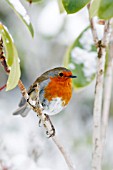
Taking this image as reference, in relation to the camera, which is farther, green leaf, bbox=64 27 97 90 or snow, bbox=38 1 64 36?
snow, bbox=38 1 64 36

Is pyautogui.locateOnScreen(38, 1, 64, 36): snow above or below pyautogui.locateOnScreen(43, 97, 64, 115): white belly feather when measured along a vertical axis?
below

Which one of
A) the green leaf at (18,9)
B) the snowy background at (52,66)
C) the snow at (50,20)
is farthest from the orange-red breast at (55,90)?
the snow at (50,20)

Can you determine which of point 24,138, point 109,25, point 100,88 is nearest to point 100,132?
point 100,88

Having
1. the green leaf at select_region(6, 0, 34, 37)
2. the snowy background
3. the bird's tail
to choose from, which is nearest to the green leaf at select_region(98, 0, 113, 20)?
the green leaf at select_region(6, 0, 34, 37)

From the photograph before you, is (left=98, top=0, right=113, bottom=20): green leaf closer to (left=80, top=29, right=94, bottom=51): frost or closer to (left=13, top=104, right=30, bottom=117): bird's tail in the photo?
(left=80, top=29, right=94, bottom=51): frost

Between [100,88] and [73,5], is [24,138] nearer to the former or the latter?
[100,88]

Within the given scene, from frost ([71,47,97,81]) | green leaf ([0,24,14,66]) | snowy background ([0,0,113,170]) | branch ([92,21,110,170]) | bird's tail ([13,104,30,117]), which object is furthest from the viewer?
snowy background ([0,0,113,170])

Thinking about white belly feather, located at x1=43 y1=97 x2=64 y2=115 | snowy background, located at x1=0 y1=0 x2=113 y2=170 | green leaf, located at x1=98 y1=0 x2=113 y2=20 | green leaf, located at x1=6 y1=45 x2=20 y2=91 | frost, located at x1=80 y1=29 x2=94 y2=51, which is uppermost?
green leaf, located at x1=98 y1=0 x2=113 y2=20
